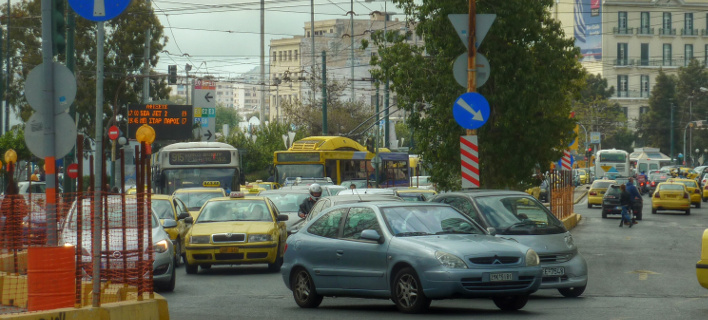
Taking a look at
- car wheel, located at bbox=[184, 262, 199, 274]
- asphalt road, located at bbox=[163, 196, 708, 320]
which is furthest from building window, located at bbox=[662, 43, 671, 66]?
car wheel, located at bbox=[184, 262, 199, 274]

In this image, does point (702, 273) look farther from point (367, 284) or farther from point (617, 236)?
point (617, 236)

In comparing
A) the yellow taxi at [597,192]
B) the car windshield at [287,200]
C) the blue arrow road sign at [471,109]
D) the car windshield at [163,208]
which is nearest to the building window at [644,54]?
the yellow taxi at [597,192]

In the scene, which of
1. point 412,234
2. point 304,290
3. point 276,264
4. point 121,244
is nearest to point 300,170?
point 276,264

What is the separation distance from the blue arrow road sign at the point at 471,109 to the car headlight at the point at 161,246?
A: 5395 mm

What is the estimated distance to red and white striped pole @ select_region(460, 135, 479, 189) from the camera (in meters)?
19.6

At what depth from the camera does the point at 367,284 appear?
43.3ft

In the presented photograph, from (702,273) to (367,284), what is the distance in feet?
13.0

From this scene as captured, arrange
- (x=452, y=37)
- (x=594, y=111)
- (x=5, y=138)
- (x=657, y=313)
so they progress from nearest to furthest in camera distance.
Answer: (x=657, y=313) < (x=452, y=37) < (x=5, y=138) < (x=594, y=111)

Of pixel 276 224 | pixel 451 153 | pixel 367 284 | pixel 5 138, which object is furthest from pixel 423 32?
pixel 5 138

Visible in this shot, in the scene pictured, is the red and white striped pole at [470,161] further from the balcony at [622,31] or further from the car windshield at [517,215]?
the balcony at [622,31]

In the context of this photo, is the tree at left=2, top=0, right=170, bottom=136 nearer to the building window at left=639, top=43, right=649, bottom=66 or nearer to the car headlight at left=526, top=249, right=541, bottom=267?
the car headlight at left=526, top=249, right=541, bottom=267

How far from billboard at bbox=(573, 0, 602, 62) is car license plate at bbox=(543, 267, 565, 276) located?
107m

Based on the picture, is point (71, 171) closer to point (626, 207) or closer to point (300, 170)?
point (300, 170)

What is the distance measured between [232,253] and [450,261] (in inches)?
337
